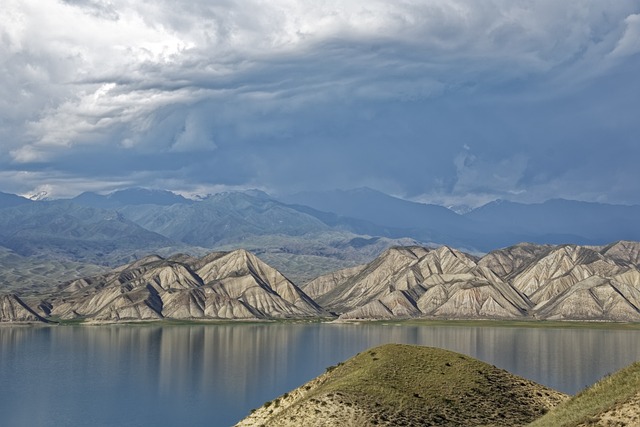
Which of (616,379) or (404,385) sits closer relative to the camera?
(616,379)

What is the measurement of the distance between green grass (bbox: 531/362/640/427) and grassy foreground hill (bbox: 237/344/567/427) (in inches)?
552

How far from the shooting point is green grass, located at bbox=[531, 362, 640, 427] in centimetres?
5447

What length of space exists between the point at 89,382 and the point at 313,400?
345ft

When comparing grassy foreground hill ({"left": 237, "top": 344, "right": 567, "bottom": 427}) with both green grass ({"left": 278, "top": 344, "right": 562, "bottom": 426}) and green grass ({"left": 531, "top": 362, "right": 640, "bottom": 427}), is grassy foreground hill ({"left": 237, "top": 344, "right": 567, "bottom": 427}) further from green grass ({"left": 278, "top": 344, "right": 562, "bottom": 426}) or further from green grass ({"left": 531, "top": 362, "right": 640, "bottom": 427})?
green grass ({"left": 531, "top": 362, "right": 640, "bottom": 427})

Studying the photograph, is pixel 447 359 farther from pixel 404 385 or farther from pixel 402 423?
pixel 402 423

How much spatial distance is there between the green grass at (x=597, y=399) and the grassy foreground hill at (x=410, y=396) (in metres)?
14.0

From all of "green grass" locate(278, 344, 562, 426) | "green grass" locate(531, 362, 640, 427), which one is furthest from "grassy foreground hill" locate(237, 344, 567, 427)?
"green grass" locate(531, 362, 640, 427)

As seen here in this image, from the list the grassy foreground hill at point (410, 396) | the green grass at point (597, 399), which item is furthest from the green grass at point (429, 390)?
the green grass at point (597, 399)

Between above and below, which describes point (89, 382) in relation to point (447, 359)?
below

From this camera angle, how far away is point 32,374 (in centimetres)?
18350

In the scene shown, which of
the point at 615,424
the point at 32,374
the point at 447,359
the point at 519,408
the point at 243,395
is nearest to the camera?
the point at 615,424

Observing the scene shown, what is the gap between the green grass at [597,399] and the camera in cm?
5447

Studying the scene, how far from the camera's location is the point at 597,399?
59688mm

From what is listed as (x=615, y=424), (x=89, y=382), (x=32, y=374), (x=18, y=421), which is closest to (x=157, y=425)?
(x=18, y=421)
